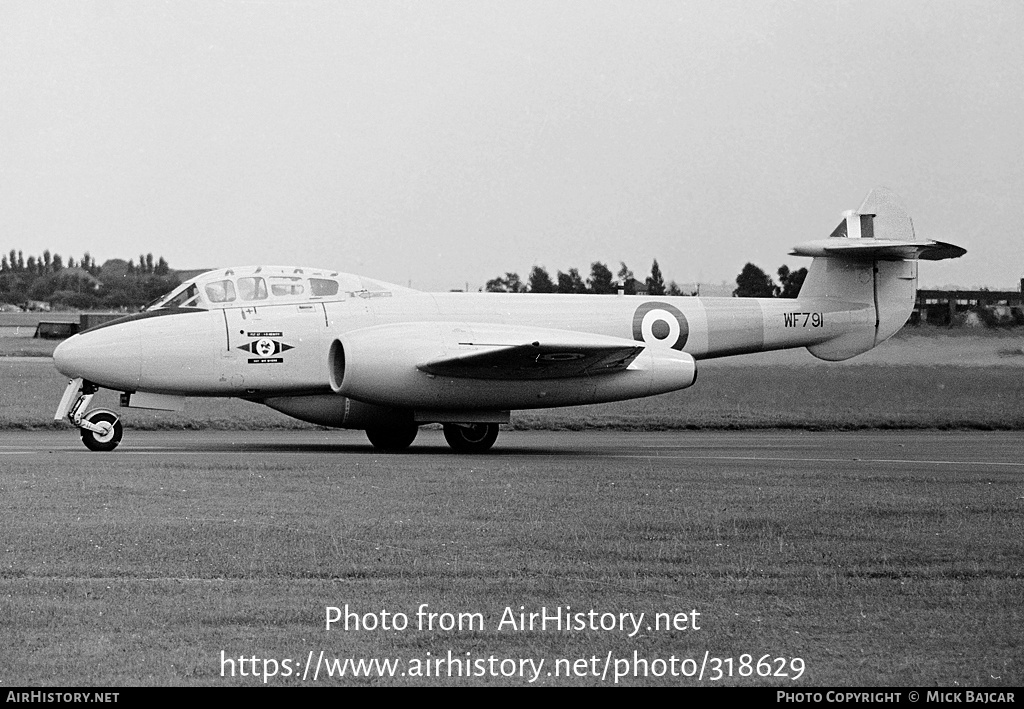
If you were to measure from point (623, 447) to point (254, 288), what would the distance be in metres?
5.98

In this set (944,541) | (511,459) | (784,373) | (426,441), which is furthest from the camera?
(784,373)

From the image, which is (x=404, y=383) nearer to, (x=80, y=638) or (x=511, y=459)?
(x=511, y=459)

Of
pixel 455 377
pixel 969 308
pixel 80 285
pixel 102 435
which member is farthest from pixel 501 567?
pixel 80 285

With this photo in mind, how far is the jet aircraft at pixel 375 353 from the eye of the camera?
57.1 feet

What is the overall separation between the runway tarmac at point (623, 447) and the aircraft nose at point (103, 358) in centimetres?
102

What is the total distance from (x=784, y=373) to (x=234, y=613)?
66.7ft

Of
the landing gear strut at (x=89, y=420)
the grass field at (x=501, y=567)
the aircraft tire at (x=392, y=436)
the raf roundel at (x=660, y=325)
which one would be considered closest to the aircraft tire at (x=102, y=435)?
the landing gear strut at (x=89, y=420)

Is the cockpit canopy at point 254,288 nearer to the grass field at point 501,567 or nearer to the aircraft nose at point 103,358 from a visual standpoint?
the aircraft nose at point 103,358

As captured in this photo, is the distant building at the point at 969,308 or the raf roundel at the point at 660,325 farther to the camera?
the distant building at the point at 969,308

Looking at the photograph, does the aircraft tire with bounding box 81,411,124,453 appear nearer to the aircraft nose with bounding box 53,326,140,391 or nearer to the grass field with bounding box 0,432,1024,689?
the aircraft nose with bounding box 53,326,140,391

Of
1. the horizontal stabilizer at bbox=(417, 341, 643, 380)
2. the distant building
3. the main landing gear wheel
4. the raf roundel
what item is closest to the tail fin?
the distant building

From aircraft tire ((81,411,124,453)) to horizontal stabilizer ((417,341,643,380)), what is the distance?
4255mm

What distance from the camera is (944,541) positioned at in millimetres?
9234
